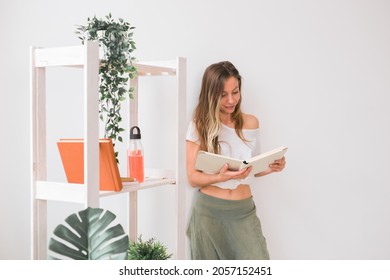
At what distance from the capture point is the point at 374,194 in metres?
2.58

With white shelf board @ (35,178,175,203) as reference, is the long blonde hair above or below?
above

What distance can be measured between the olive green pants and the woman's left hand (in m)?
0.22

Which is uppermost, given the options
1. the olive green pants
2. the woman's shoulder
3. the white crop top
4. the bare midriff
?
the woman's shoulder

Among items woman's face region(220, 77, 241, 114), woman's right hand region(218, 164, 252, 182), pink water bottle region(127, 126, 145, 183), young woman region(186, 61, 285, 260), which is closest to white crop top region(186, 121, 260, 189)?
young woman region(186, 61, 285, 260)

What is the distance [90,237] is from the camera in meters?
1.54

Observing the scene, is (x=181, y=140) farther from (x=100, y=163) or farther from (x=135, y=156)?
(x=100, y=163)

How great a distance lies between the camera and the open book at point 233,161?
2301mm

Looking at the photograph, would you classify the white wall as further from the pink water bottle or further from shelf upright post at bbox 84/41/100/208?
shelf upright post at bbox 84/41/100/208

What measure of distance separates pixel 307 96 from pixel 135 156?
0.98 metres

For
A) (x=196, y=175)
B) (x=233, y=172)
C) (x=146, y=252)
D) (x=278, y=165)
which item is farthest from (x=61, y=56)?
(x=278, y=165)

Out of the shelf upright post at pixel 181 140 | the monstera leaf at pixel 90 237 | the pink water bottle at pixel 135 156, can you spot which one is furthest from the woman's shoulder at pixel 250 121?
the monstera leaf at pixel 90 237

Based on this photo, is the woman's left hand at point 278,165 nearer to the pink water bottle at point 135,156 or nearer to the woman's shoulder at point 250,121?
the woman's shoulder at point 250,121

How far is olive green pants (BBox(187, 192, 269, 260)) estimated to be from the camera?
106 inches
